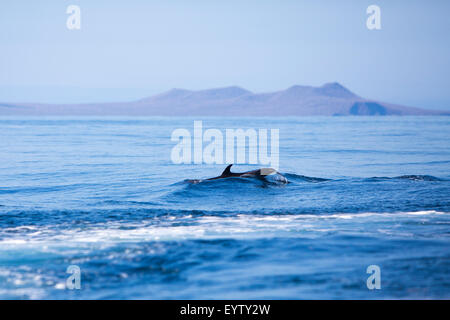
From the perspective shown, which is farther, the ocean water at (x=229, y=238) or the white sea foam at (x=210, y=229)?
the white sea foam at (x=210, y=229)

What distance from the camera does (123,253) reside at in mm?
9562

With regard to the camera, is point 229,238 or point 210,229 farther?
point 210,229

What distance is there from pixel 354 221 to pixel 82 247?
6207 mm

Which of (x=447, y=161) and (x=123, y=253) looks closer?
(x=123, y=253)

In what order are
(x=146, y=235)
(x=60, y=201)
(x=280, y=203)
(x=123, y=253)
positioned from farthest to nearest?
(x=60, y=201), (x=280, y=203), (x=146, y=235), (x=123, y=253)

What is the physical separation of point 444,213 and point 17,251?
10.0m

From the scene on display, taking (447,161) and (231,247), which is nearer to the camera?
(231,247)

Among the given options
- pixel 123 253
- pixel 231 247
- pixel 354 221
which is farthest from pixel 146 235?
pixel 354 221

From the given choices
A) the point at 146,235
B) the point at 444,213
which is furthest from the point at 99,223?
the point at 444,213

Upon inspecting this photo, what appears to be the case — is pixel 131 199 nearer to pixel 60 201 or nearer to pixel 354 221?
pixel 60 201

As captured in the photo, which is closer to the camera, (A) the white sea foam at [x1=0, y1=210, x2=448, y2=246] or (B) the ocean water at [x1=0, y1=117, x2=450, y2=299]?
(B) the ocean water at [x1=0, y1=117, x2=450, y2=299]
